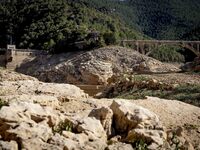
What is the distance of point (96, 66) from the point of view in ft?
139

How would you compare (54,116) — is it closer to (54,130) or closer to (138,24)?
(54,130)

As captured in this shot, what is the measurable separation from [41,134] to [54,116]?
1.22 metres

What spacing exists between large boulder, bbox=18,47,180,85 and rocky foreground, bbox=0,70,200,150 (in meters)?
A: 25.2

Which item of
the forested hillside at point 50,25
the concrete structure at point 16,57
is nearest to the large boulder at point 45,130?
the forested hillside at point 50,25

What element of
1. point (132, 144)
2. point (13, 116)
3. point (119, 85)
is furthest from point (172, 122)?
point (119, 85)

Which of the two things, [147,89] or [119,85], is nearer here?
[147,89]

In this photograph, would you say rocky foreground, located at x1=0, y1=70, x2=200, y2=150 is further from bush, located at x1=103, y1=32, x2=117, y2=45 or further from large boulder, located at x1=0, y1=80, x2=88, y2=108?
bush, located at x1=103, y1=32, x2=117, y2=45

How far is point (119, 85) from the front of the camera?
30.9 meters

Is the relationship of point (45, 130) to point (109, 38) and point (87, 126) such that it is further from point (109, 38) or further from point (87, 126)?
point (109, 38)

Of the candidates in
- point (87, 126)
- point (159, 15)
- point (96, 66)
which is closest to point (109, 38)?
point (96, 66)

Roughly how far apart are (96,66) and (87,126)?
2984cm

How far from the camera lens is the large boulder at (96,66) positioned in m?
41.8

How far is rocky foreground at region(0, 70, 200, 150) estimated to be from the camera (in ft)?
38.7

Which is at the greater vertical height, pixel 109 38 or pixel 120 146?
pixel 120 146
